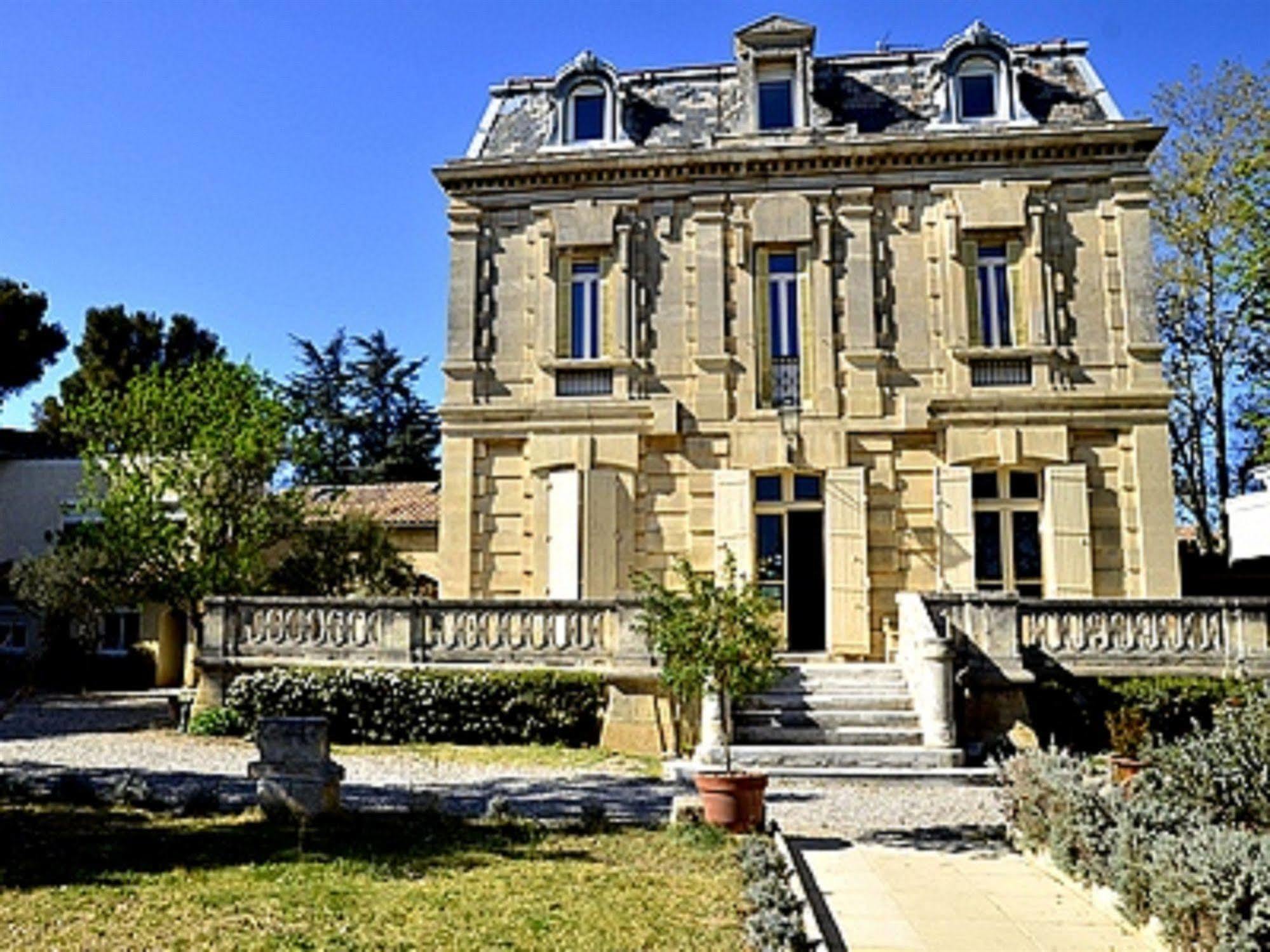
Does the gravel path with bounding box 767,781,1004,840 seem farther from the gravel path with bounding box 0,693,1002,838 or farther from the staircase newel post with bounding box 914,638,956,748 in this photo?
the staircase newel post with bounding box 914,638,956,748

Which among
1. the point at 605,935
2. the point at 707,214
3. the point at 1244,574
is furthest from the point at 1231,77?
the point at 605,935

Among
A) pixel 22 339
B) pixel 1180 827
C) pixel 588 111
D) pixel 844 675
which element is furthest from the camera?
pixel 22 339

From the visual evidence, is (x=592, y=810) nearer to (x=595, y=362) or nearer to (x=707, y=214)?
(x=595, y=362)

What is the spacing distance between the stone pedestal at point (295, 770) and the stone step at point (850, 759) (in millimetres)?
4577

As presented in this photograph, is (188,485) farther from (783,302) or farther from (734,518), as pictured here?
(783,302)

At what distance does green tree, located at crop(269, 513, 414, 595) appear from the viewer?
17469mm

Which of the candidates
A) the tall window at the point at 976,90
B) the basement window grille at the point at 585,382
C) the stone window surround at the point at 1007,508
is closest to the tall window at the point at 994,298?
the stone window surround at the point at 1007,508

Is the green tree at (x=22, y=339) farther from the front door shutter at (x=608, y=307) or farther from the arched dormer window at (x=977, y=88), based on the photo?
the arched dormer window at (x=977, y=88)

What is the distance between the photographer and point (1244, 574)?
16688 mm

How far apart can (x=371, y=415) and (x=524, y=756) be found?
93.8ft

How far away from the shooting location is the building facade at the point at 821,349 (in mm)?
15547

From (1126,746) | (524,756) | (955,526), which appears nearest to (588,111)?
(955,526)

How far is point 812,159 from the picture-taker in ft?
54.3

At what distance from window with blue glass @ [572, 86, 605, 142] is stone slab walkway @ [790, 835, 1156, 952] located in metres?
12.9
